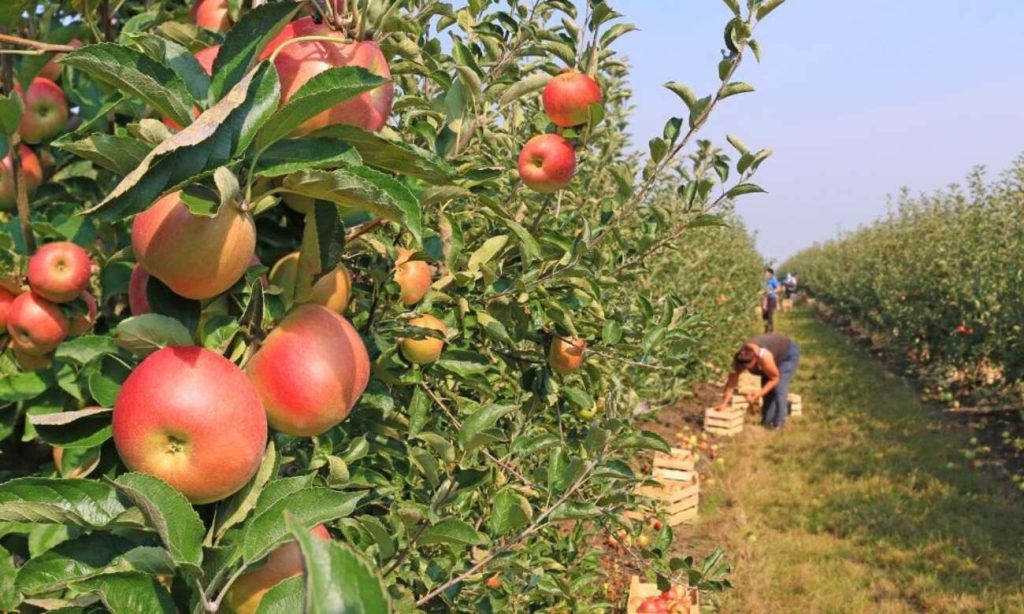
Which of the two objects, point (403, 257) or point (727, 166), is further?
point (727, 166)

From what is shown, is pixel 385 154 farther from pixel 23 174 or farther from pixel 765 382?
pixel 765 382

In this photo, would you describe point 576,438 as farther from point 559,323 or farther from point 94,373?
point 94,373

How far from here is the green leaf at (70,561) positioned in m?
0.80

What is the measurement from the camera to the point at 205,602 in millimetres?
755

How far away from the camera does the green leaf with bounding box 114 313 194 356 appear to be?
0.85m

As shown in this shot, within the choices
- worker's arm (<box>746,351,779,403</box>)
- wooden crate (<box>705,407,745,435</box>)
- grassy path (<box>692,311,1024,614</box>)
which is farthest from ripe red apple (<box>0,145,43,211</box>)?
worker's arm (<box>746,351,779,403</box>)

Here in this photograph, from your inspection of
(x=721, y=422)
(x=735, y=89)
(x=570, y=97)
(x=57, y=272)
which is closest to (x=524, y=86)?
(x=570, y=97)

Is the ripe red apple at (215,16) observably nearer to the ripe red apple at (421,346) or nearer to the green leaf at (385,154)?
the green leaf at (385,154)

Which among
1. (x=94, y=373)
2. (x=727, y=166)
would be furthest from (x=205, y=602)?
(x=727, y=166)

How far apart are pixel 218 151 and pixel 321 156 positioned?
0.11 metres

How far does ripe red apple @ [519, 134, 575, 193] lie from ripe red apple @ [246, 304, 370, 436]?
2.66ft

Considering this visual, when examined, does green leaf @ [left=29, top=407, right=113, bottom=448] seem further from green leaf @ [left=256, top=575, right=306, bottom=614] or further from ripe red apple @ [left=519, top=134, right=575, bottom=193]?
ripe red apple @ [left=519, top=134, right=575, bottom=193]

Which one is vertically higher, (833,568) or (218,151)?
(218,151)

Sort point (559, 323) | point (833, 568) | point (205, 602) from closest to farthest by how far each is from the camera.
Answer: point (205, 602), point (559, 323), point (833, 568)
